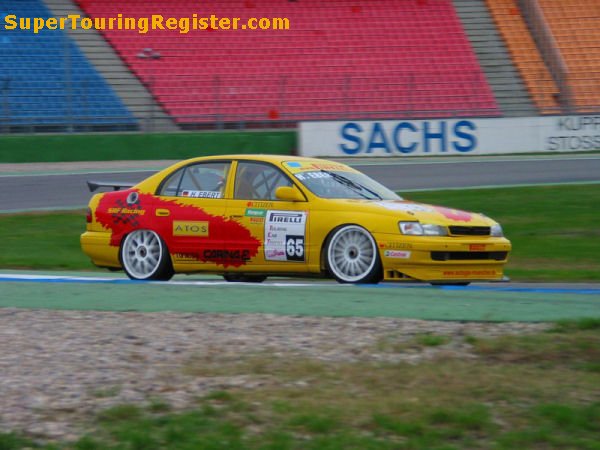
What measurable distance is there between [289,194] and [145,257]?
5.45ft

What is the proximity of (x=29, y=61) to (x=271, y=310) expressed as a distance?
21723 mm

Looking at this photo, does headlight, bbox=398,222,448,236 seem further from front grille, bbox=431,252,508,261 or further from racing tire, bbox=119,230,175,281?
racing tire, bbox=119,230,175,281

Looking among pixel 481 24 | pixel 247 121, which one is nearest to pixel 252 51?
pixel 247 121

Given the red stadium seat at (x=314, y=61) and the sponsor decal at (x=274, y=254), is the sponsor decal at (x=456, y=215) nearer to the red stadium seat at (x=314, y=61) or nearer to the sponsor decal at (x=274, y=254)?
the sponsor decal at (x=274, y=254)

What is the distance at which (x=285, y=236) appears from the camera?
9547 mm

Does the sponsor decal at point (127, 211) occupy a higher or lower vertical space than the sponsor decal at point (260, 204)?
lower

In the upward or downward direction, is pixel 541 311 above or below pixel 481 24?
below

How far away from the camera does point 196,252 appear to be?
9977 mm

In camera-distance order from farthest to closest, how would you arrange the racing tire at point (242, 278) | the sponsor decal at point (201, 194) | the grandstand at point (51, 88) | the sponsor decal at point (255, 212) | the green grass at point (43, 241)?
the grandstand at point (51, 88), the green grass at point (43, 241), the racing tire at point (242, 278), the sponsor decal at point (201, 194), the sponsor decal at point (255, 212)

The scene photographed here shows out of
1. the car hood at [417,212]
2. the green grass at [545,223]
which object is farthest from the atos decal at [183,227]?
the green grass at [545,223]

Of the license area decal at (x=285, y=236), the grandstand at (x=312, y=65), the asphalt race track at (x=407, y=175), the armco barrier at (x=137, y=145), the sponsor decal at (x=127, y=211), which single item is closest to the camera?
the license area decal at (x=285, y=236)

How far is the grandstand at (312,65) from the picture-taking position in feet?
89.5

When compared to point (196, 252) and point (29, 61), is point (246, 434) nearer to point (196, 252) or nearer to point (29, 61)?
point (196, 252)
